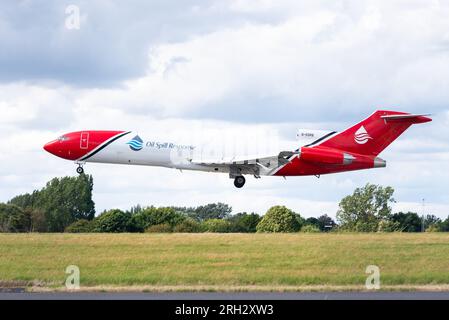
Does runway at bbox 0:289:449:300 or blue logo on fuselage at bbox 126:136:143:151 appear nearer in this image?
runway at bbox 0:289:449:300

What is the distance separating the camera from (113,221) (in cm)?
6706

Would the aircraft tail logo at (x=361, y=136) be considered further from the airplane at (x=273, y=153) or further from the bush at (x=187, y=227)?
the bush at (x=187, y=227)

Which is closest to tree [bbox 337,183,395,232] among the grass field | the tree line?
the tree line

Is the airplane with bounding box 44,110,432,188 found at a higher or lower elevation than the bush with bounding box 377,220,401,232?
higher

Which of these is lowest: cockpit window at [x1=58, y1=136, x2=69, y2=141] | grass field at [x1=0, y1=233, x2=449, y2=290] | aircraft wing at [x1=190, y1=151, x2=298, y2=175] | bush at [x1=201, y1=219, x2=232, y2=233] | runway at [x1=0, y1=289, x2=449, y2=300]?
runway at [x1=0, y1=289, x2=449, y2=300]

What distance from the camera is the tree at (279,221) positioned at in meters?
69.7

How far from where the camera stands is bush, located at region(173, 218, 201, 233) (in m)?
64.9

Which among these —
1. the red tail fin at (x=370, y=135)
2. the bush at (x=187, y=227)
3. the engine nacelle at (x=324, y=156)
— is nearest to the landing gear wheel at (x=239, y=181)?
the engine nacelle at (x=324, y=156)

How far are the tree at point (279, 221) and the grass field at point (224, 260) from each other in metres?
13.2

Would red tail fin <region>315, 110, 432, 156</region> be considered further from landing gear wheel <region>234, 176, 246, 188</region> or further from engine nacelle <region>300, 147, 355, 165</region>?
landing gear wheel <region>234, 176, 246, 188</region>

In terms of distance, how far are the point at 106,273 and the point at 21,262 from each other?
5350 millimetres

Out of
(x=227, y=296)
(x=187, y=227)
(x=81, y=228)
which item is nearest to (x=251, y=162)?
(x=187, y=227)

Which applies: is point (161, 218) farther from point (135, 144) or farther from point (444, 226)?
point (444, 226)
